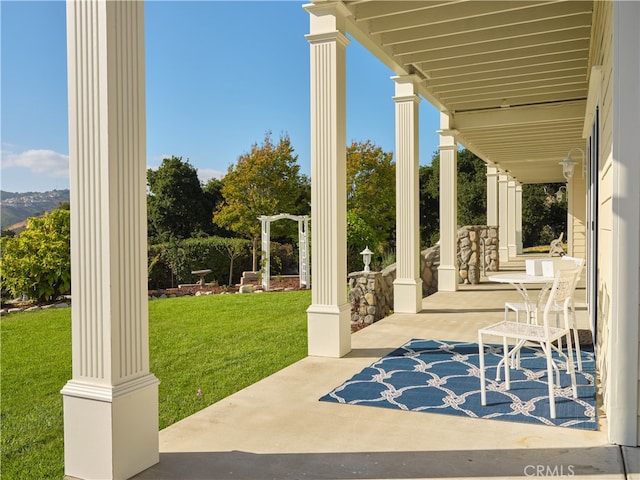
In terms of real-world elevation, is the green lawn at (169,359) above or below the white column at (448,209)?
below

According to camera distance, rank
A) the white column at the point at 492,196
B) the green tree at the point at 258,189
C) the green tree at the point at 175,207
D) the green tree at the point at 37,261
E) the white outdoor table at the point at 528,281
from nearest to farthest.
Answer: the white outdoor table at the point at 528,281 → the green tree at the point at 37,261 → the white column at the point at 492,196 → the green tree at the point at 258,189 → the green tree at the point at 175,207

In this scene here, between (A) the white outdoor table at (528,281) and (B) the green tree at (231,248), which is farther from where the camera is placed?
(B) the green tree at (231,248)

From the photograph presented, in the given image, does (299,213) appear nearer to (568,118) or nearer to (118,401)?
(568,118)

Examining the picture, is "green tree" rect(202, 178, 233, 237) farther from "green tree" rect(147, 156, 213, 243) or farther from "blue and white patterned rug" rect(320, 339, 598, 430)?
"blue and white patterned rug" rect(320, 339, 598, 430)

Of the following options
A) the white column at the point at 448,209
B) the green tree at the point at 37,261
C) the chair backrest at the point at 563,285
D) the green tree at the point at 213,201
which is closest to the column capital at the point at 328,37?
the chair backrest at the point at 563,285

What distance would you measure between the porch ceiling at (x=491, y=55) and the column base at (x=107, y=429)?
3.96 metres

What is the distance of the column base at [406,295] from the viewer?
24.7 feet

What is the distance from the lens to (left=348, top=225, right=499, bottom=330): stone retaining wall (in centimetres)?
806

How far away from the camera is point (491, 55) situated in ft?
21.3

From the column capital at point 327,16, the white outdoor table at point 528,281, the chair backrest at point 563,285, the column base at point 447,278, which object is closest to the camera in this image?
the chair backrest at point 563,285

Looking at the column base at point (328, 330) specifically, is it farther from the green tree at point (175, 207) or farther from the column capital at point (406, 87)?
the green tree at point (175, 207)

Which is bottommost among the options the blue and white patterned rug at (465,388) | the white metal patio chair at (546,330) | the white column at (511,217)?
the blue and white patterned rug at (465,388)

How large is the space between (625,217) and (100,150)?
268cm

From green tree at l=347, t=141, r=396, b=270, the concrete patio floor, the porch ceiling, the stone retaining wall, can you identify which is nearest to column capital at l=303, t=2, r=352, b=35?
the porch ceiling
